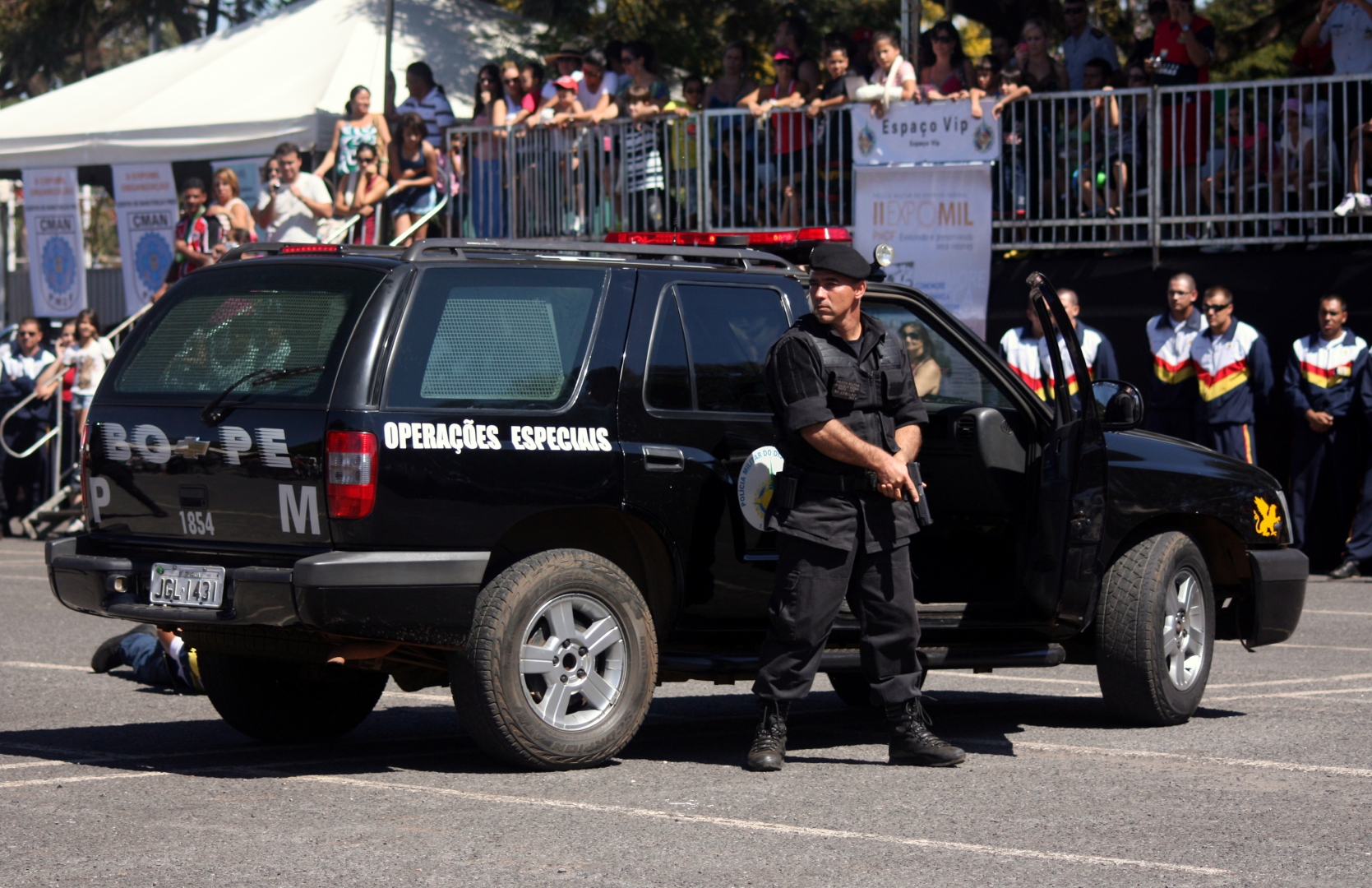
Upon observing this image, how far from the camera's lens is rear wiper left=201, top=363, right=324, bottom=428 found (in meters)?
6.14

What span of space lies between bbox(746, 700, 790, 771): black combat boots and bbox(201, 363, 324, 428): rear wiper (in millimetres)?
1924

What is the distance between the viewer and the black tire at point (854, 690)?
27.0ft

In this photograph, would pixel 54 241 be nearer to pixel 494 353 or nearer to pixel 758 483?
pixel 494 353

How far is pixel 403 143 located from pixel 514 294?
11098 mm

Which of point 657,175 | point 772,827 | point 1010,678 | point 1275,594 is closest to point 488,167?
point 657,175

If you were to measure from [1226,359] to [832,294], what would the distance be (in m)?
8.02

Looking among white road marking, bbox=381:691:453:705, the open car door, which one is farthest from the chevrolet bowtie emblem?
the open car door

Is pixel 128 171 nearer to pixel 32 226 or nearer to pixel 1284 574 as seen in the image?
pixel 32 226

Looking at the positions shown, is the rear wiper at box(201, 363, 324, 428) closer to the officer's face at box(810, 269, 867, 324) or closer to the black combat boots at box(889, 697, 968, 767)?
the officer's face at box(810, 269, 867, 324)

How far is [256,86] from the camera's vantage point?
18953 millimetres

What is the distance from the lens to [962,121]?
47.6 ft

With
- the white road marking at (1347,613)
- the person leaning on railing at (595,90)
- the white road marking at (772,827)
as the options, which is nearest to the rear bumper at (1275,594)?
the white road marking at (772,827)

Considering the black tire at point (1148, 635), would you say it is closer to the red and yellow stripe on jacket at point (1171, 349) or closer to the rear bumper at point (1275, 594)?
the rear bumper at point (1275, 594)

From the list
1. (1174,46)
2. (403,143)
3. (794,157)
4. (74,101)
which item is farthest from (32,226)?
(1174,46)
